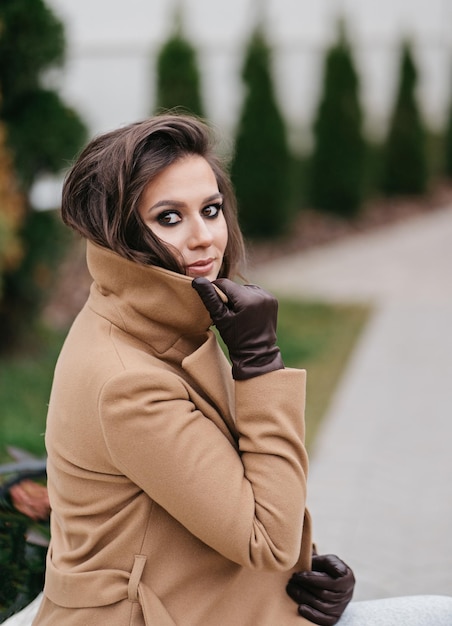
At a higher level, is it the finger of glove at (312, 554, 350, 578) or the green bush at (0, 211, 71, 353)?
the finger of glove at (312, 554, 350, 578)

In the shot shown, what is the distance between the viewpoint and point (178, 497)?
1.75 metres

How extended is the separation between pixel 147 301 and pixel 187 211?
217mm

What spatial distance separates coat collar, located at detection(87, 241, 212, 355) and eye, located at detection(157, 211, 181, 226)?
0.13 metres

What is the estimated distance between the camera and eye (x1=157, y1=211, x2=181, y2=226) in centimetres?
193

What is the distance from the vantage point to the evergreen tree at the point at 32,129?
247 inches

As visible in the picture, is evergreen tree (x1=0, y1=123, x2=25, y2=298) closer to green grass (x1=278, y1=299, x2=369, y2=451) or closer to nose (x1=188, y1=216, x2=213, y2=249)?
green grass (x1=278, y1=299, x2=369, y2=451)

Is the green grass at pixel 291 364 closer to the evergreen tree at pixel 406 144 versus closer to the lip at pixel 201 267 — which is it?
the lip at pixel 201 267

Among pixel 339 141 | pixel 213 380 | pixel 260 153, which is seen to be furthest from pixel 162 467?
pixel 339 141

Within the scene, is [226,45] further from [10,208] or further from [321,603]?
[321,603]

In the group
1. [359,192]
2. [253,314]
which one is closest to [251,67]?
[359,192]

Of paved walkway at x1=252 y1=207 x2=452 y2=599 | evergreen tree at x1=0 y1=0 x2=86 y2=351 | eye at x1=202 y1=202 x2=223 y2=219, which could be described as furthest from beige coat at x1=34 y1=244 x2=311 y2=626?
evergreen tree at x1=0 y1=0 x2=86 y2=351

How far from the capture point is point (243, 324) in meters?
1.81

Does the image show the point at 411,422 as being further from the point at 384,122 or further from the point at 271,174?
the point at 384,122

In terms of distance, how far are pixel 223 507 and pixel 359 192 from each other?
1090 centimetres
